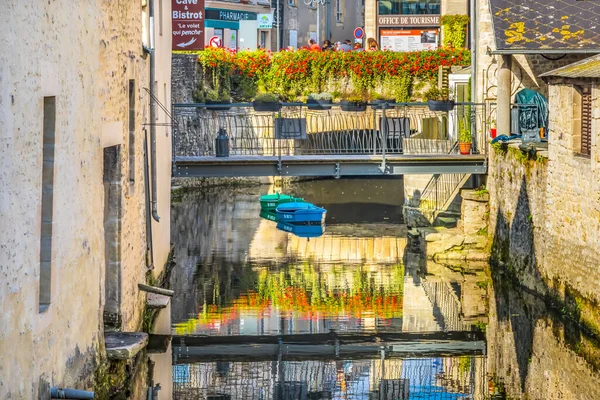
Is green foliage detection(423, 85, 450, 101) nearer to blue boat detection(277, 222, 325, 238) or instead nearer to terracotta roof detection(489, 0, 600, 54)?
blue boat detection(277, 222, 325, 238)

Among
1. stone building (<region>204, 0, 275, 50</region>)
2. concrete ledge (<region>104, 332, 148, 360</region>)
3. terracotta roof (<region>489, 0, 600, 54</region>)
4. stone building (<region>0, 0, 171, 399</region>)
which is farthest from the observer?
stone building (<region>204, 0, 275, 50</region>)

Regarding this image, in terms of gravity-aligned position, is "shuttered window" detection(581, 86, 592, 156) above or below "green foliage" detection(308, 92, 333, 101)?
below

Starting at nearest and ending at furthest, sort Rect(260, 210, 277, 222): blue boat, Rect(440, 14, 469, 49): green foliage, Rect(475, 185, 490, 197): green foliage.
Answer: Rect(475, 185, 490, 197): green foliage, Rect(260, 210, 277, 222): blue boat, Rect(440, 14, 469, 49): green foliage

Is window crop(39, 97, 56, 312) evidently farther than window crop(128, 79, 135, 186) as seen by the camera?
No

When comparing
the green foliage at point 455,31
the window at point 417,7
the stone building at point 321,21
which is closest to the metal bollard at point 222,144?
the green foliage at point 455,31

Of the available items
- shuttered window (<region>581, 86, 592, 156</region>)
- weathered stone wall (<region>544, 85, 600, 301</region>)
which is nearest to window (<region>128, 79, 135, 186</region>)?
weathered stone wall (<region>544, 85, 600, 301</region>)

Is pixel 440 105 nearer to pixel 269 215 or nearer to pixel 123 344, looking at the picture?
pixel 269 215

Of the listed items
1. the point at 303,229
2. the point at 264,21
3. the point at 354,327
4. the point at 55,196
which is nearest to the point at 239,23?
the point at 264,21
